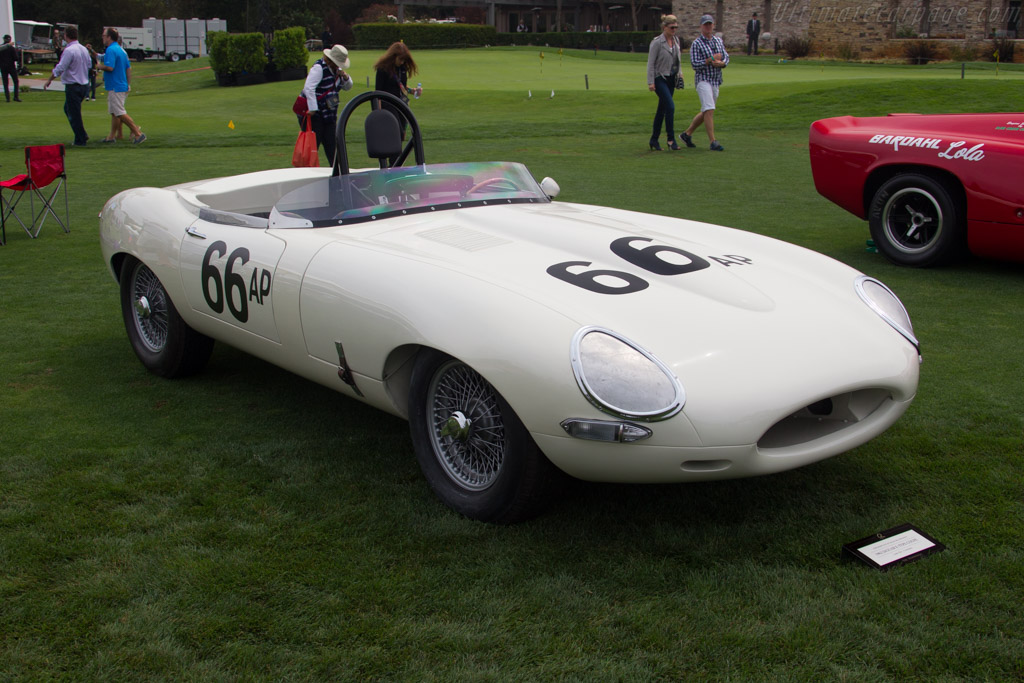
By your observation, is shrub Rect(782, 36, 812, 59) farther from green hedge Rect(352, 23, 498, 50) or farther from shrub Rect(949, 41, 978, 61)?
green hedge Rect(352, 23, 498, 50)

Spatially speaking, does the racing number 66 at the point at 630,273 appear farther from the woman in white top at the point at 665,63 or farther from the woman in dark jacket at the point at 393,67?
the woman in white top at the point at 665,63

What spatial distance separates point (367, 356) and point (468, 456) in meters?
0.51

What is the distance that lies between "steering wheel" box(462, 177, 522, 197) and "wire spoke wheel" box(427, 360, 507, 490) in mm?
1413

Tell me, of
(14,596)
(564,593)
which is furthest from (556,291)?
(14,596)

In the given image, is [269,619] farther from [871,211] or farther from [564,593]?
[871,211]

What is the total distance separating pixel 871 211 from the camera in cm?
672

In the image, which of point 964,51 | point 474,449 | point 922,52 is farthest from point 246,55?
point 474,449

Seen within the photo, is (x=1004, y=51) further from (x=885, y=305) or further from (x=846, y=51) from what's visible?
(x=885, y=305)

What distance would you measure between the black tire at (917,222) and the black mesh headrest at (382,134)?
3869 millimetres

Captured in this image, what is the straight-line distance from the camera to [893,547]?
9.04 feet

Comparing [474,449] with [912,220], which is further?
[912,220]

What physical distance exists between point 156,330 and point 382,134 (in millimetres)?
1522

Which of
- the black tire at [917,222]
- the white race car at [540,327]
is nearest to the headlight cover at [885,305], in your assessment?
the white race car at [540,327]

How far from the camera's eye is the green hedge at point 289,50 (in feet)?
96.5
